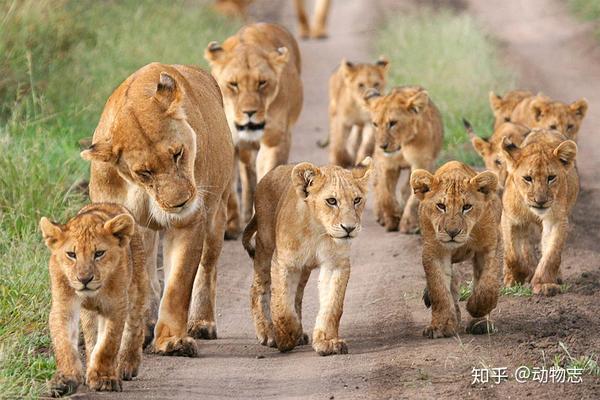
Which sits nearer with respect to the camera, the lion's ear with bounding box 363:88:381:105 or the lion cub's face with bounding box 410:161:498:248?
the lion cub's face with bounding box 410:161:498:248

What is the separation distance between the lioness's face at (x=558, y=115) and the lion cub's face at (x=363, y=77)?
169 cm

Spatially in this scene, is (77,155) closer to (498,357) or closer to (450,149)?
(450,149)

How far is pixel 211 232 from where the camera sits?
822 cm

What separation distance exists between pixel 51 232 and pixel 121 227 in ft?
1.03

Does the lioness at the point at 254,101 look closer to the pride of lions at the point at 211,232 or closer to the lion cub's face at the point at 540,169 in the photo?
the pride of lions at the point at 211,232

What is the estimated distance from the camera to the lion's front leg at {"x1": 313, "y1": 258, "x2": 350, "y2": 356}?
7.36 m

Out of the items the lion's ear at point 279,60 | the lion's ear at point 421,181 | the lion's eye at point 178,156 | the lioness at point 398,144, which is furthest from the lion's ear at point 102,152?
the lioness at point 398,144

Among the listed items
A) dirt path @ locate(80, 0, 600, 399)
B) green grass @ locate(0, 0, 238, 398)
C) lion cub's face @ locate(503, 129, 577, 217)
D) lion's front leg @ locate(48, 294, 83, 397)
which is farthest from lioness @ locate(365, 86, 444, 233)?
lion's front leg @ locate(48, 294, 83, 397)

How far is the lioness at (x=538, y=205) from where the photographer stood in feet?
28.7

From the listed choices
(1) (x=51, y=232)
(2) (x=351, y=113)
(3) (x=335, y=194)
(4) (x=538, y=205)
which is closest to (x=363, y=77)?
(2) (x=351, y=113)

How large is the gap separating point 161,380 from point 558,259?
2906 mm

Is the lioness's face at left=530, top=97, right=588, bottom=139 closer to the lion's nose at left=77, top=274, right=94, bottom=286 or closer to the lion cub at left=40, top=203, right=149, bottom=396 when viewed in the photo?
the lion cub at left=40, top=203, right=149, bottom=396

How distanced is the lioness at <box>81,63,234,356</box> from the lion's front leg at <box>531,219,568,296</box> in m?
2.03

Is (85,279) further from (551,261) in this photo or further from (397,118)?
(397,118)
